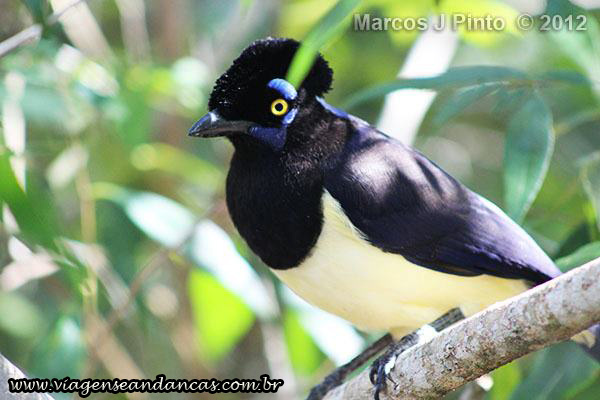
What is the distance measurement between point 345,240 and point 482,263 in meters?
0.51

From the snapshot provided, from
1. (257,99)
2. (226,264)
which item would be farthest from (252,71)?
(226,264)

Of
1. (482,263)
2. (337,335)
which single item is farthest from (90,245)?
(482,263)

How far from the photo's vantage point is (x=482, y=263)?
3756mm

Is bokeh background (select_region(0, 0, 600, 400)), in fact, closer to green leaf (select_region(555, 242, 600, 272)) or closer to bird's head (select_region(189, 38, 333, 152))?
green leaf (select_region(555, 242, 600, 272))

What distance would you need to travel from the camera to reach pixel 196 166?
18.8ft

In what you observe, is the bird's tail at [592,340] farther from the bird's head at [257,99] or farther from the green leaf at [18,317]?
the green leaf at [18,317]

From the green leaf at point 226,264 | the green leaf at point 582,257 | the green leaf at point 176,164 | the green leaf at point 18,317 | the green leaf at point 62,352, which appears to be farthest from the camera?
the green leaf at point 18,317

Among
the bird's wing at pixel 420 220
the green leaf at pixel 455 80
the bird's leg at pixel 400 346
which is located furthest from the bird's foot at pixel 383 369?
the green leaf at pixel 455 80

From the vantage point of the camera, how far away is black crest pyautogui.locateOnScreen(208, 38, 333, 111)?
3754mm

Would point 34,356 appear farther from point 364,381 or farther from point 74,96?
point 364,381

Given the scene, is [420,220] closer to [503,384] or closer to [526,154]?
[526,154]

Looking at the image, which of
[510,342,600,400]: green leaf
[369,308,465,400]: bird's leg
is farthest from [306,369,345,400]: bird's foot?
[510,342,600,400]: green leaf

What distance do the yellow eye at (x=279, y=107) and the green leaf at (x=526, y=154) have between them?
83 centimetres

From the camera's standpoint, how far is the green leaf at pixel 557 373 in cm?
398
